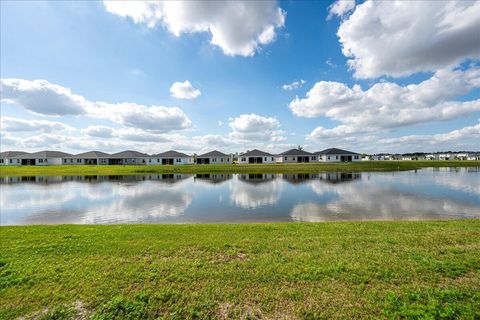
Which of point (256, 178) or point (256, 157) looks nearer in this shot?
point (256, 178)

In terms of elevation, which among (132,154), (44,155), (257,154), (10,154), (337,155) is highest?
(10,154)

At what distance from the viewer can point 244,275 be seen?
617cm

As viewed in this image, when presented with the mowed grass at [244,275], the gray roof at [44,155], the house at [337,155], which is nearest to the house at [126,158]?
the gray roof at [44,155]

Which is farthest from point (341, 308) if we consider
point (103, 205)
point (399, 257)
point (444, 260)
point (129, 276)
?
point (103, 205)

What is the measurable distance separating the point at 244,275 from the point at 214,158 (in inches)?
3313

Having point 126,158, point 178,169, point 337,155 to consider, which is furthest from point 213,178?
point 126,158

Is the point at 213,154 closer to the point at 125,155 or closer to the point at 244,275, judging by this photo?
the point at 125,155

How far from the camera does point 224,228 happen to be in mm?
10914

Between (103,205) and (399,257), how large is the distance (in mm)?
20981

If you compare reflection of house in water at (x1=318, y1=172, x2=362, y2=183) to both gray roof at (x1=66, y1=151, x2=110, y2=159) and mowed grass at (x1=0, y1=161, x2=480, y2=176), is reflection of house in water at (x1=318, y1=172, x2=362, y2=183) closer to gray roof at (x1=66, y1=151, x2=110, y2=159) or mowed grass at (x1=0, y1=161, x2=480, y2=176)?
mowed grass at (x1=0, y1=161, x2=480, y2=176)

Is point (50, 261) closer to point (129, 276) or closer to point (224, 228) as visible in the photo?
point (129, 276)

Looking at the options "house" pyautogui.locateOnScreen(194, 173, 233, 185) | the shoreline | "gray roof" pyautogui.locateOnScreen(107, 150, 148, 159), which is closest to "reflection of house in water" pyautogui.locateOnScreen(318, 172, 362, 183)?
the shoreline

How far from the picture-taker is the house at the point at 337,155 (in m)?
88.1

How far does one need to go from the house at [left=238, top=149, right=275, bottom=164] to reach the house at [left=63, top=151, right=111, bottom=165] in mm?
54103
